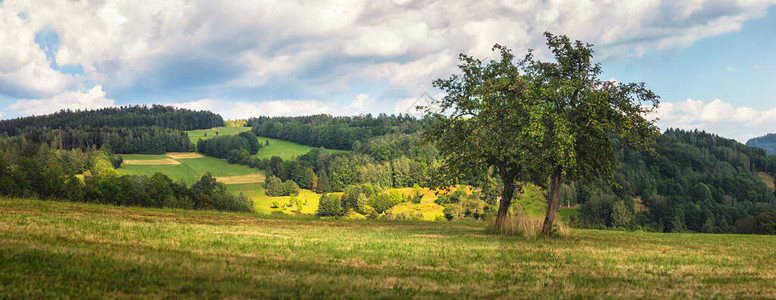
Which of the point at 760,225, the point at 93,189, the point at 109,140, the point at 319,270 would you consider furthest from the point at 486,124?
the point at 109,140

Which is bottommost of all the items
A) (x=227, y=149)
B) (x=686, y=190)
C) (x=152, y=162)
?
(x=686, y=190)

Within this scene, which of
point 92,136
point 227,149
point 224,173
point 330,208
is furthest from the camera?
point 227,149

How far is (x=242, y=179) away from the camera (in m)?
154

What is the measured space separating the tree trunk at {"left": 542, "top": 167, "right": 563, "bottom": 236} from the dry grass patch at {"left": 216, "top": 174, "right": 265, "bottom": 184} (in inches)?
5425

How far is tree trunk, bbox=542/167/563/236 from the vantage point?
24578 mm

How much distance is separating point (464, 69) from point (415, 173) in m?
134

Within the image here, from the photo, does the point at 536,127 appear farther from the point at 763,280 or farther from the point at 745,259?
the point at 763,280

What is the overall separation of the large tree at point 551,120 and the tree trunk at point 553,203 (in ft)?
0.18

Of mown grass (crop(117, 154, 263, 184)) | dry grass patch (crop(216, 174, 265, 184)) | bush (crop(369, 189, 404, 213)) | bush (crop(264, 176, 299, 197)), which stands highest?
mown grass (crop(117, 154, 263, 184))

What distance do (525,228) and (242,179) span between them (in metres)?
144

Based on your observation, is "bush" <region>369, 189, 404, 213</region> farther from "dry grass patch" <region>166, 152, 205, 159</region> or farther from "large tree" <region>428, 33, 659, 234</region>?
"large tree" <region>428, 33, 659, 234</region>

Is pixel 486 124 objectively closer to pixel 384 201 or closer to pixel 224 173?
pixel 384 201

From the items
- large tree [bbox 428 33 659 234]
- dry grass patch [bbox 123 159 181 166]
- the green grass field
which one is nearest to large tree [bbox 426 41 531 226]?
large tree [bbox 428 33 659 234]

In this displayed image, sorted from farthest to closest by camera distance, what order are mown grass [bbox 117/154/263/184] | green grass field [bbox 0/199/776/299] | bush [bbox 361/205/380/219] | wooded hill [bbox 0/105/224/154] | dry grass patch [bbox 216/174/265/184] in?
dry grass patch [bbox 216/174/265/184] < wooded hill [bbox 0/105/224/154] < mown grass [bbox 117/154/263/184] < bush [bbox 361/205/380/219] < green grass field [bbox 0/199/776/299]
